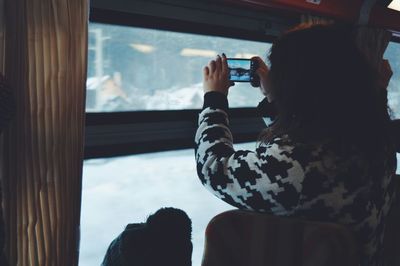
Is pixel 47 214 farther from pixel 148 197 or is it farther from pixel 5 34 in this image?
pixel 148 197

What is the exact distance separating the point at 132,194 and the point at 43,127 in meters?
0.79

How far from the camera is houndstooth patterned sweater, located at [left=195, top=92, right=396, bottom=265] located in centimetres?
86

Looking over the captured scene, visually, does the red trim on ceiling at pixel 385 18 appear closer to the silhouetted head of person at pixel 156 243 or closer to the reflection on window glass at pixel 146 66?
Answer: the reflection on window glass at pixel 146 66

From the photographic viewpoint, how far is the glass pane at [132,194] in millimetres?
1857

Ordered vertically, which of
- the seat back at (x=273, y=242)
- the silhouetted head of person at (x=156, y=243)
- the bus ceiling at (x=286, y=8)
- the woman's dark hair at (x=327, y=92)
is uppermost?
the bus ceiling at (x=286, y=8)

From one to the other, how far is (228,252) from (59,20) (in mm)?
874

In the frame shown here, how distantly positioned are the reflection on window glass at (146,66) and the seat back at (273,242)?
3.29 ft

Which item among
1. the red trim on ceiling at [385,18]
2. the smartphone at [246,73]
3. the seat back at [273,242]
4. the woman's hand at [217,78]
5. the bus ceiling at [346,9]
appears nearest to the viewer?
the seat back at [273,242]

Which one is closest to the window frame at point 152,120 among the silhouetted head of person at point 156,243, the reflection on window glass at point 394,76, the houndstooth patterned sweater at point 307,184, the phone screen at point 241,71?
the silhouetted head of person at point 156,243

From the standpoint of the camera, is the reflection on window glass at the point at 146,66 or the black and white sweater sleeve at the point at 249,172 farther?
the reflection on window glass at the point at 146,66

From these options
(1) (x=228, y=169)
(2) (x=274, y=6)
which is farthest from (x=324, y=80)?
(2) (x=274, y=6)

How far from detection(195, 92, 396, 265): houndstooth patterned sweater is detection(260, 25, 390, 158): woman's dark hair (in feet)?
0.11

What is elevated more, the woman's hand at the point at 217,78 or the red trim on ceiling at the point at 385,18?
the red trim on ceiling at the point at 385,18

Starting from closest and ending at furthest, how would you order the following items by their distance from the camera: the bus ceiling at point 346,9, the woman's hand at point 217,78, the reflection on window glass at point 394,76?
1. the woman's hand at point 217,78
2. the bus ceiling at point 346,9
3. the reflection on window glass at point 394,76
